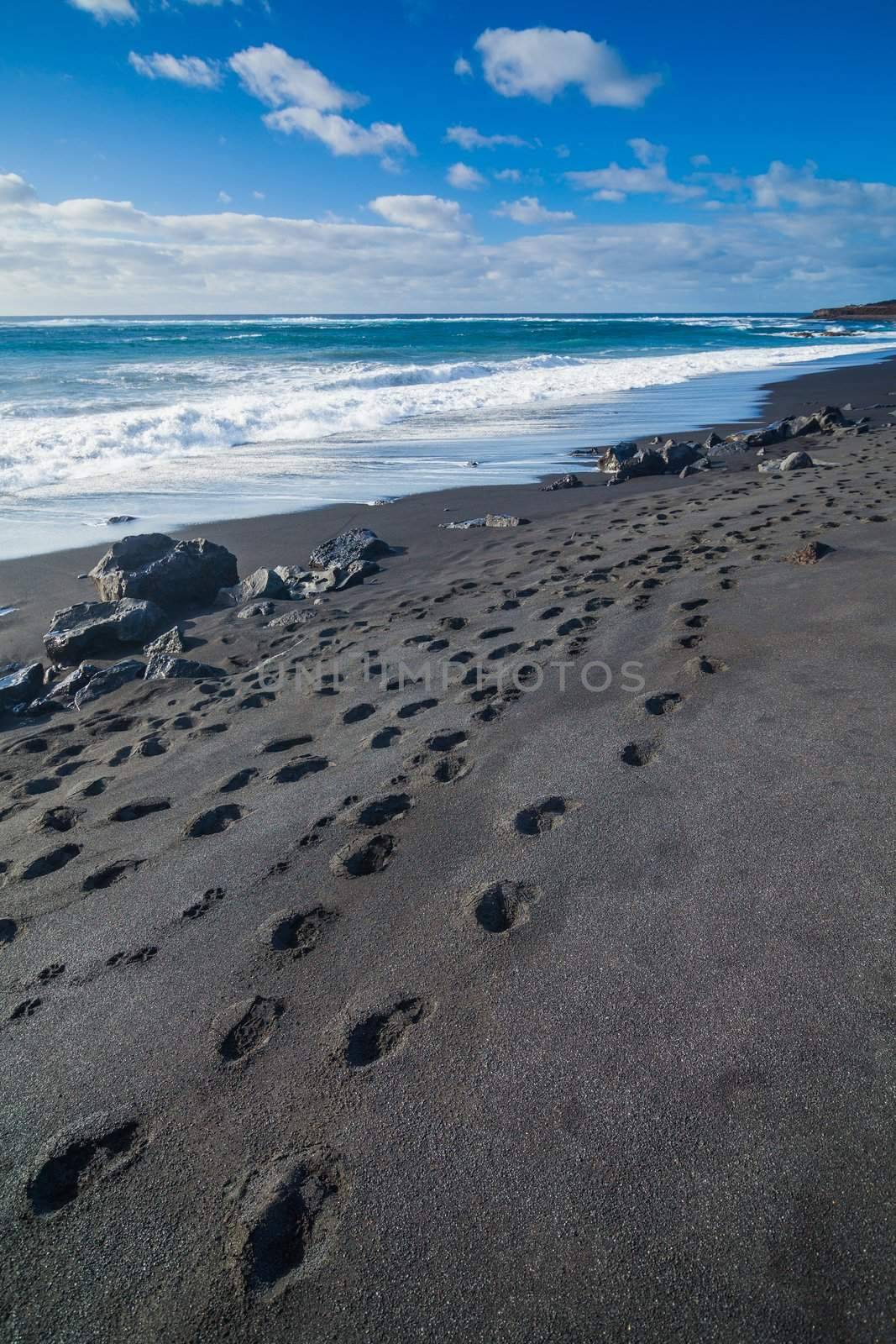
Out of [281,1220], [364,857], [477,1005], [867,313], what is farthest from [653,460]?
[867,313]

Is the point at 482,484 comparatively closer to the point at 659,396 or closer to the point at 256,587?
the point at 256,587

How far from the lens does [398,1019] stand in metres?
2.01

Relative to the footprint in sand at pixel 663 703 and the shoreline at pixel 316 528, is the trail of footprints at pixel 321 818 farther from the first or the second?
the shoreline at pixel 316 528

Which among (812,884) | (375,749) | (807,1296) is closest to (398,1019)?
(807,1296)

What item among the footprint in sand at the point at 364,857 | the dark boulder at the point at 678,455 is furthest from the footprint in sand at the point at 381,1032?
the dark boulder at the point at 678,455

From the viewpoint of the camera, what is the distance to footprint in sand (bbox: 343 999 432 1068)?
1.92m

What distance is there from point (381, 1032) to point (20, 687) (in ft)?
14.0

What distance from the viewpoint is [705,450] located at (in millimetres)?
10445

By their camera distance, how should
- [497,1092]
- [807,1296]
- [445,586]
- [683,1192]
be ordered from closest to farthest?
[807,1296] < [683,1192] < [497,1092] < [445,586]

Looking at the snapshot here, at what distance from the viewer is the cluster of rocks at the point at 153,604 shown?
5086mm

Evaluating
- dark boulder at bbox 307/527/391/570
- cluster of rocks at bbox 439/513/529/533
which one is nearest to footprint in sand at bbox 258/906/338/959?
dark boulder at bbox 307/527/391/570

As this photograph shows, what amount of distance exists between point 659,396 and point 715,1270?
19375 millimetres

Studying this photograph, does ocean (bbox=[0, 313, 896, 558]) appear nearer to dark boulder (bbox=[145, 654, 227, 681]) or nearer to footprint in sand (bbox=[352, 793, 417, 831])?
dark boulder (bbox=[145, 654, 227, 681])

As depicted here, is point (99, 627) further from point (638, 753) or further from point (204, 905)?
point (638, 753)
